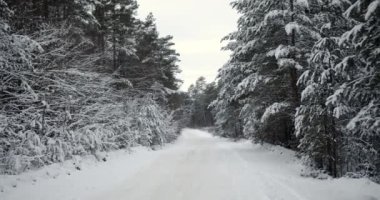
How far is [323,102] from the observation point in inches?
366

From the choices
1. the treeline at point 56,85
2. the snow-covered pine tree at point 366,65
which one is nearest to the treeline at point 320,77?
the snow-covered pine tree at point 366,65

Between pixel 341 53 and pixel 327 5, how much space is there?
258 cm

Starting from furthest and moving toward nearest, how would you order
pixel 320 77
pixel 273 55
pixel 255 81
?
1. pixel 273 55
2. pixel 255 81
3. pixel 320 77

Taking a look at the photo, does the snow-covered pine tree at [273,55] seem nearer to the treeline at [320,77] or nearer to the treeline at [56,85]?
the treeline at [320,77]

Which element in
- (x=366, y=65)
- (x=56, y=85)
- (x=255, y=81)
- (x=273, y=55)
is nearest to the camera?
(x=366, y=65)

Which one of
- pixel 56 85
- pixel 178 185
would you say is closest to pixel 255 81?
pixel 178 185

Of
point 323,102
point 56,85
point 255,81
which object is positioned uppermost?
point 255,81

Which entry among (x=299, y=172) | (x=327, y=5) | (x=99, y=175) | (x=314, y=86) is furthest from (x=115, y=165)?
(x=327, y=5)

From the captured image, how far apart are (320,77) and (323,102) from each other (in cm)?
97

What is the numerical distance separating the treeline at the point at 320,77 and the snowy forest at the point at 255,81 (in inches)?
1.7

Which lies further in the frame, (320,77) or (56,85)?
(56,85)

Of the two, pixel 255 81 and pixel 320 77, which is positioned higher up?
pixel 255 81

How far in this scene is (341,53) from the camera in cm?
911

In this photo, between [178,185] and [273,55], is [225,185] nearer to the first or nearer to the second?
[178,185]
